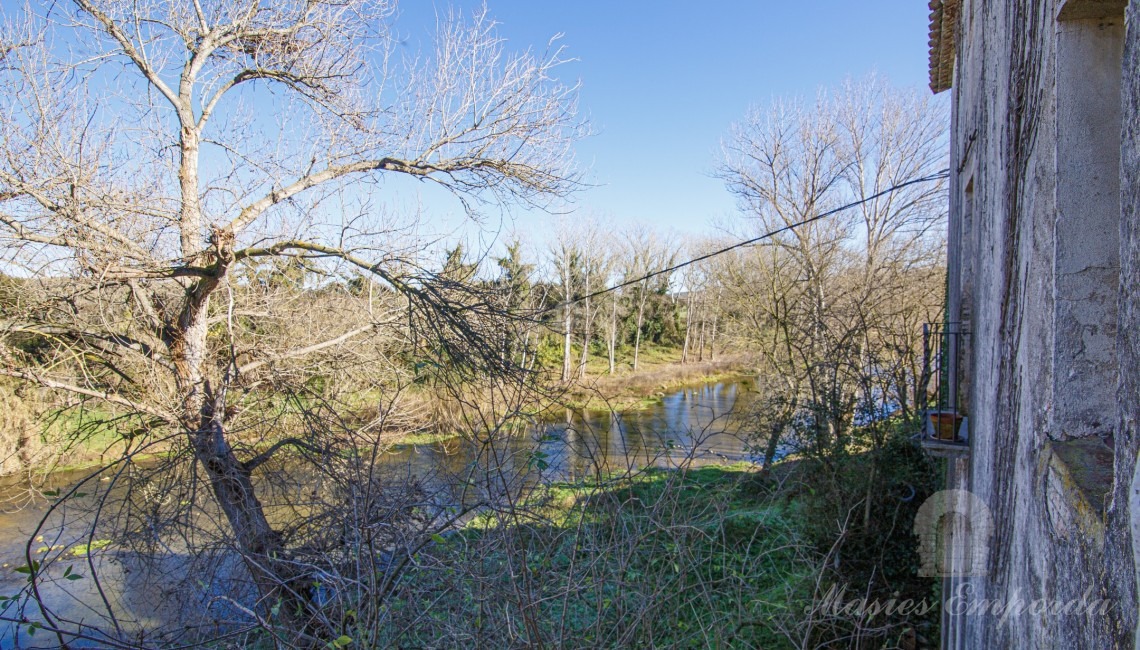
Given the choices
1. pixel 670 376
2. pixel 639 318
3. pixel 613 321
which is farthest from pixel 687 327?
pixel 670 376

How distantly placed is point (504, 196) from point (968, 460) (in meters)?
5.01

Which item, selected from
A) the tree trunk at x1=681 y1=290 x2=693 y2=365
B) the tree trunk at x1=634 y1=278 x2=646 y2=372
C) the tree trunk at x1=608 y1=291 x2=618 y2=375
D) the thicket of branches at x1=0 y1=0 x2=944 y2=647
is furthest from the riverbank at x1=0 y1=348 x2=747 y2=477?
the tree trunk at x1=681 y1=290 x2=693 y2=365

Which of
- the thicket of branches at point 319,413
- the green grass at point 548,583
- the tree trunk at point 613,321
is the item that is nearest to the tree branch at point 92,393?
the thicket of branches at point 319,413

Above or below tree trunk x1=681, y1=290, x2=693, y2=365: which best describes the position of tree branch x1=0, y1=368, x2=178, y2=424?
below

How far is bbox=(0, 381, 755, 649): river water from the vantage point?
3.46 m

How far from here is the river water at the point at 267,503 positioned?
3.46 metres

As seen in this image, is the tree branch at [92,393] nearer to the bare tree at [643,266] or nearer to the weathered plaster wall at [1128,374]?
the weathered plaster wall at [1128,374]

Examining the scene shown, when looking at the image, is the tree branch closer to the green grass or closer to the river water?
the river water

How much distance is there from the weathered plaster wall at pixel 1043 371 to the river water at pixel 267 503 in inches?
52.0

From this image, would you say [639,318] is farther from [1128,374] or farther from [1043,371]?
[1128,374]

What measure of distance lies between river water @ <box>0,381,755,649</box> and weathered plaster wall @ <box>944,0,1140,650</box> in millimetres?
1320

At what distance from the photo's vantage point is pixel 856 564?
609cm

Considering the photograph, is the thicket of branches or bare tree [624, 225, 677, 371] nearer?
the thicket of branches

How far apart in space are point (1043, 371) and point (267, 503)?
590cm
